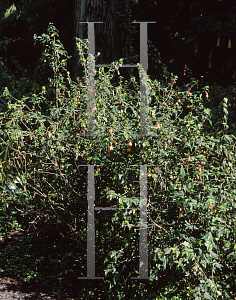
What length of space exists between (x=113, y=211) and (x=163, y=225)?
0.41 meters

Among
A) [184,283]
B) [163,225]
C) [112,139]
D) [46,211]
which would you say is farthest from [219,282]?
[46,211]

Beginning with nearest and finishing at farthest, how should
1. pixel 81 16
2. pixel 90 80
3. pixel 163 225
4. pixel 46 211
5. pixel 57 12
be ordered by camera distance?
1. pixel 163 225
2. pixel 90 80
3. pixel 46 211
4. pixel 81 16
5. pixel 57 12

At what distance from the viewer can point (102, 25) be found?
199 inches

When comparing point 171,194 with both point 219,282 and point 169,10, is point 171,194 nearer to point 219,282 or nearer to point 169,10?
point 219,282

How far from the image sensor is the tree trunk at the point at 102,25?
15.9ft

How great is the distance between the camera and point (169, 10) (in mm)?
6250

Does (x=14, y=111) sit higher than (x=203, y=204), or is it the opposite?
(x=14, y=111)
